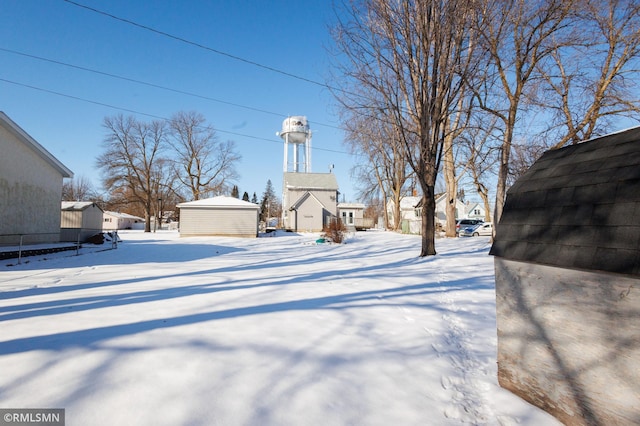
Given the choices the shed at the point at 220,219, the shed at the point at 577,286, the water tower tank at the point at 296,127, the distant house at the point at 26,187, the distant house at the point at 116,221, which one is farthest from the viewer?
the distant house at the point at 116,221

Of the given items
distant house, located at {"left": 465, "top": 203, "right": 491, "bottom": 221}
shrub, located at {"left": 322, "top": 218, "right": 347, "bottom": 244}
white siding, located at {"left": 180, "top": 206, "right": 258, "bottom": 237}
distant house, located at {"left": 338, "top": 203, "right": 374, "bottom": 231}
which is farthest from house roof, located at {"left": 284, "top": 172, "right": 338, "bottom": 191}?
distant house, located at {"left": 465, "top": 203, "right": 491, "bottom": 221}

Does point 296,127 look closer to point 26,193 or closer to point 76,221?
point 76,221

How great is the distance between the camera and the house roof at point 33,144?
11258mm

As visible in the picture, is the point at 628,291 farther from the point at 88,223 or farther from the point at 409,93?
the point at 88,223

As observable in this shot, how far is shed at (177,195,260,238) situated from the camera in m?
24.9

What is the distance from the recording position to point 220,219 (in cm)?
2519

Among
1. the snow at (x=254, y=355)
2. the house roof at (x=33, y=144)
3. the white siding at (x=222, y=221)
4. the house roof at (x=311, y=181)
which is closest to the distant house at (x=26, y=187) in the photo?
the house roof at (x=33, y=144)

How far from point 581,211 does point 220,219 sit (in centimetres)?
2503

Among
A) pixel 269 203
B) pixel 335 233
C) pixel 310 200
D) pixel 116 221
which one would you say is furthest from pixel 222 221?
pixel 269 203

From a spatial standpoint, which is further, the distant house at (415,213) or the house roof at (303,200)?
the house roof at (303,200)

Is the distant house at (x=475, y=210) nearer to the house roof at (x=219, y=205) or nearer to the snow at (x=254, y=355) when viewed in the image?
the house roof at (x=219, y=205)

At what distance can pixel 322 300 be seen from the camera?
5.38 meters

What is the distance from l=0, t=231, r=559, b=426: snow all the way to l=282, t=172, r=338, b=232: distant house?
26.7 metres

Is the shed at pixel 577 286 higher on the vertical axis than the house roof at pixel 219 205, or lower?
lower
